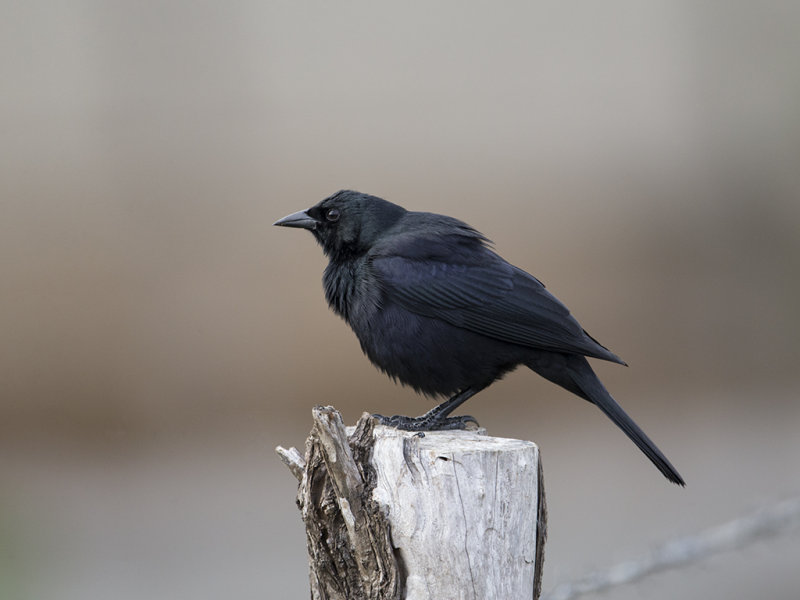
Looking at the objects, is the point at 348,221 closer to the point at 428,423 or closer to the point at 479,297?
the point at 479,297

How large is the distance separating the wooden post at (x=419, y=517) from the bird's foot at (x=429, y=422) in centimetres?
105

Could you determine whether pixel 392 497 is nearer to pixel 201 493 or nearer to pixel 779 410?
pixel 201 493

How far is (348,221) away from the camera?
14.7 ft

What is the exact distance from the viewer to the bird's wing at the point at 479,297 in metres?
3.95

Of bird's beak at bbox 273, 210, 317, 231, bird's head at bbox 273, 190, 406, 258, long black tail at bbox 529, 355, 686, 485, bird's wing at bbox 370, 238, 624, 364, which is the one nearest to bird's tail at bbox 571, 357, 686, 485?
long black tail at bbox 529, 355, 686, 485

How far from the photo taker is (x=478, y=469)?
2.67 metres

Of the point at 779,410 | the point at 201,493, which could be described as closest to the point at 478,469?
the point at 201,493

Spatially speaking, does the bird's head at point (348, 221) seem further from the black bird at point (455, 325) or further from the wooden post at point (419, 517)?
the wooden post at point (419, 517)

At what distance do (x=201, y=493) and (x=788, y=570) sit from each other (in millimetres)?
4254

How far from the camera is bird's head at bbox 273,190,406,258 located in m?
4.41

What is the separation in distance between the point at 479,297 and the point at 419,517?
1.55 meters

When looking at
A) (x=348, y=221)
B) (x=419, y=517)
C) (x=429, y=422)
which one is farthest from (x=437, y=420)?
(x=419, y=517)

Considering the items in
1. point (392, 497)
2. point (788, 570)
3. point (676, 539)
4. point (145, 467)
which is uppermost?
point (145, 467)

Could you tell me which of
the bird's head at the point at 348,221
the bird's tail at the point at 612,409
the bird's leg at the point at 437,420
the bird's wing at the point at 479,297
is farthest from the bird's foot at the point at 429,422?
the bird's head at the point at 348,221
